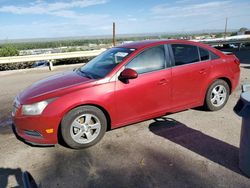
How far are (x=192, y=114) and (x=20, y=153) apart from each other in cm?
332

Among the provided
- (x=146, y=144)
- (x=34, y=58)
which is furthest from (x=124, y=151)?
(x=34, y=58)

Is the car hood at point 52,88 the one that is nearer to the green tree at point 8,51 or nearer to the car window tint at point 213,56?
the car window tint at point 213,56

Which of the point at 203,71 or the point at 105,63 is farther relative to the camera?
the point at 203,71

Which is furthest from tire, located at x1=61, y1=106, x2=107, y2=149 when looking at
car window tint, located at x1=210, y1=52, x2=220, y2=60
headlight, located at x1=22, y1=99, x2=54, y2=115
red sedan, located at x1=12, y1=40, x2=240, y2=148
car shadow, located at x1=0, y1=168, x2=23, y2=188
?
car window tint, located at x1=210, y1=52, x2=220, y2=60

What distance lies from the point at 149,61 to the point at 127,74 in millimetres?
612

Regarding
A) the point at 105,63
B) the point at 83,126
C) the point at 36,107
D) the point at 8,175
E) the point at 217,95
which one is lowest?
the point at 8,175

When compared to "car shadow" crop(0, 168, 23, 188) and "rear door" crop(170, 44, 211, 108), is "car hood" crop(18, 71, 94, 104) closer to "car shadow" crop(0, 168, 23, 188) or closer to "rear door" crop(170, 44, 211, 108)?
"car shadow" crop(0, 168, 23, 188)

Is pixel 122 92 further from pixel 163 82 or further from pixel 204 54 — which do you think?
pixel 204 54

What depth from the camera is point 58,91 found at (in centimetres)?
345

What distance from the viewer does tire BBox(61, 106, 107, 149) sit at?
342 cm

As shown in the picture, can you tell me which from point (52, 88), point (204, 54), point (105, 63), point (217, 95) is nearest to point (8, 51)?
point (105, 63)

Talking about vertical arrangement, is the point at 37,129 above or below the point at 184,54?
below

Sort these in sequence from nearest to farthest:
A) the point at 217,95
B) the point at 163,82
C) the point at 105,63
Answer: the point at 163,82, the point at 105,63, the point at 217,95

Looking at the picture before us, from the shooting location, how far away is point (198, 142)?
358 centimetres
